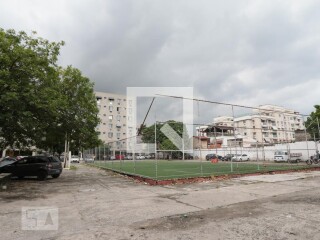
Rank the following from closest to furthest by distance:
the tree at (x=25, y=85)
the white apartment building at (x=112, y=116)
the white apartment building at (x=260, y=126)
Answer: the tree at (x=25, y=85) < the white apartment building at (x=260, y=126) < the white apartment building at (x=112, y=116)

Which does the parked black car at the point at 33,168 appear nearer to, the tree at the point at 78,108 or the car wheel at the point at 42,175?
the car wheel at the point at 42,175

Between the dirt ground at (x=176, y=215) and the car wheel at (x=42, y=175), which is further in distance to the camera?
the car wheel at (x=42, y=175)

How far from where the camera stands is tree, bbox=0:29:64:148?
1162cm

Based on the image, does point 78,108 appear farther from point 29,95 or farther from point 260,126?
point 260,126

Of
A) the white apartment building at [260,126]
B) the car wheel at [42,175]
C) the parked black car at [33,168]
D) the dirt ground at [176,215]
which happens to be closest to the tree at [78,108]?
the parked black car at [33,168]

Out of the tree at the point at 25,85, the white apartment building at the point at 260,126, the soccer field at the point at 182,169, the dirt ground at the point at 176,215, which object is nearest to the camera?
the dirt ground at the point at 176,215
